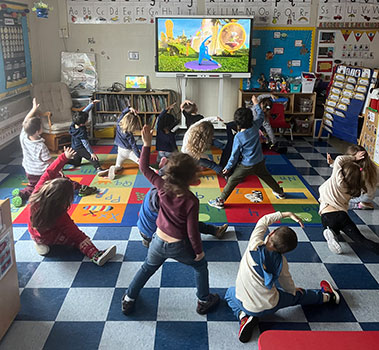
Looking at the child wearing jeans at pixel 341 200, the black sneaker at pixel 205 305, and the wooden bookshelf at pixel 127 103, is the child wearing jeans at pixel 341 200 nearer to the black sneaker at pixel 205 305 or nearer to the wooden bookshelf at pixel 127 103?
the black sneaker at pixel 205 305

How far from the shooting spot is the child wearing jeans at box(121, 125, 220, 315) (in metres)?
2.09

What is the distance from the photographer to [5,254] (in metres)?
2.26

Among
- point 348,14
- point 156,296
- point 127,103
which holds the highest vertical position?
point 348,14

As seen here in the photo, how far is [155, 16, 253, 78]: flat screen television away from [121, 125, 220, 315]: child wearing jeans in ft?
14.5

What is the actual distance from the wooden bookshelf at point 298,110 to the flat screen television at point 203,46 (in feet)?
1.32

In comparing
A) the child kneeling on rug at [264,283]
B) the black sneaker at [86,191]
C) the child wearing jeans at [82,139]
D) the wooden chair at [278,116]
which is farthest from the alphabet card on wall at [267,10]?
the child kneeling on rug at [264,283]

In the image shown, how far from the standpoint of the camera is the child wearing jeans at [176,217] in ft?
6.87

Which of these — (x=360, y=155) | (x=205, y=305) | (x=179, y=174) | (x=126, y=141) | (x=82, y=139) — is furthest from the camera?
(x=82, y=139)

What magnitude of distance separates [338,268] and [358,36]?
498 centimetres

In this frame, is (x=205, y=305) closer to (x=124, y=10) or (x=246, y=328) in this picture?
(x=246, y=328)

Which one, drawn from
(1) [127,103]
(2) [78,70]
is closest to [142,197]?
(1) [127,103]

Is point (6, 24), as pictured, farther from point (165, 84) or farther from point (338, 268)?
point (338, 268)

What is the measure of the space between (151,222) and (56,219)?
2.18 ft

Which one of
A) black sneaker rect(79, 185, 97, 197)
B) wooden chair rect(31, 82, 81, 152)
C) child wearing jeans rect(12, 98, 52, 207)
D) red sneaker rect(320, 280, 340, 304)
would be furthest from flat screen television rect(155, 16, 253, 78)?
red sneaker rect(320, 280, 340, 304)
